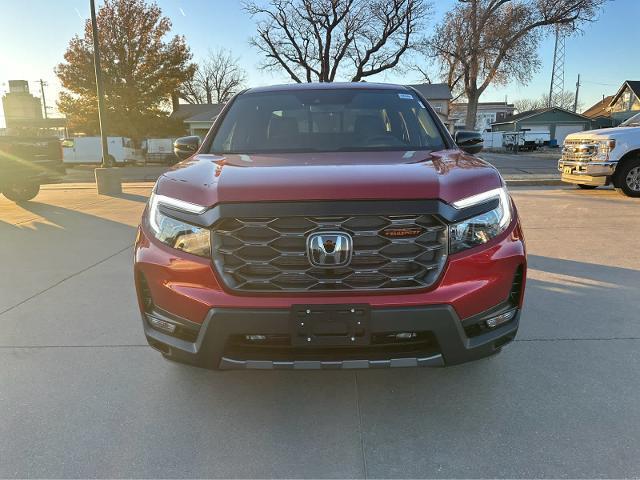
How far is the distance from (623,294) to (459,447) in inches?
109

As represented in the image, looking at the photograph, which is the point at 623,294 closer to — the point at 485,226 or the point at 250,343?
the point at 485,226

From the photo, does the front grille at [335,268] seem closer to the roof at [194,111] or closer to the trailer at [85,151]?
the trailer at [85,151]

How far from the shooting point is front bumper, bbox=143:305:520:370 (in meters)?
2.04

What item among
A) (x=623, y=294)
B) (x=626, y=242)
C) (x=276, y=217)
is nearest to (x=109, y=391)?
(x=276, y=217)

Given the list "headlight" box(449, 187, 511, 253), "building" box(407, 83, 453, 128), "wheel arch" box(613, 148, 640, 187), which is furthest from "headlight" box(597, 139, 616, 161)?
"building" box(407, 83, 453, 128)

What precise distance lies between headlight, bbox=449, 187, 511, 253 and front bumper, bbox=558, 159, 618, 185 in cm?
868

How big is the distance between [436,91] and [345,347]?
49.2 m

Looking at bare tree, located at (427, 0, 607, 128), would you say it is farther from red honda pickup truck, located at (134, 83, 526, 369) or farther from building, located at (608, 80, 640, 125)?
red honda pickup truck, located at (134, 83, 526, 369)

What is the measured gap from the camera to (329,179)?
7.10ft

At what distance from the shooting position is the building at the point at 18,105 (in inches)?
2478

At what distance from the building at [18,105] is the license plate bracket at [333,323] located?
236ft

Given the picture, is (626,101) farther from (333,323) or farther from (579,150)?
(333,323)

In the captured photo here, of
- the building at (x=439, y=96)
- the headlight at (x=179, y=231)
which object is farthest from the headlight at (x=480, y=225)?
the building at (x=439, y=96)

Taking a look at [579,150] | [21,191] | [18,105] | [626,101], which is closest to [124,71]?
[21,191]
